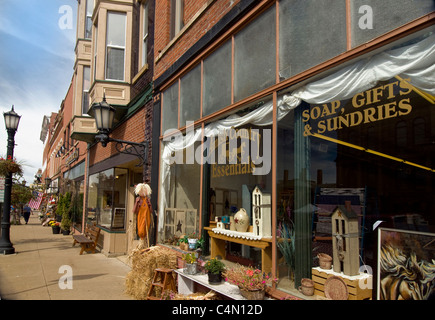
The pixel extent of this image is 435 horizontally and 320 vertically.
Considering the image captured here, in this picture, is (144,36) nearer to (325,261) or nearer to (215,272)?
(215,272)

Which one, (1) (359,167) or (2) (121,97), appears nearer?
(1) (359,167)

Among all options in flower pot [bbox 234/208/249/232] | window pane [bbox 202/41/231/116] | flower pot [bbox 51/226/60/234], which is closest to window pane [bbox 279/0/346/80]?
window pane [bbox 202/41/231/116]

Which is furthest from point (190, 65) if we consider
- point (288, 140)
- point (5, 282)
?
point (5, 282)

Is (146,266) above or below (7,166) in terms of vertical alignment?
below

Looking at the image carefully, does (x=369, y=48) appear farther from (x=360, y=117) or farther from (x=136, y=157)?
(x=136, y=157)

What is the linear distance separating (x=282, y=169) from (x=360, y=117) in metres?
1.17

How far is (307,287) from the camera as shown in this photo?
140 inches

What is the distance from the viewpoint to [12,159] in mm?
11297

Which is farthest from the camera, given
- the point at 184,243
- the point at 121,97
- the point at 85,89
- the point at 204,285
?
the point at 85,89

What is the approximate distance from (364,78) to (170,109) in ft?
15.8

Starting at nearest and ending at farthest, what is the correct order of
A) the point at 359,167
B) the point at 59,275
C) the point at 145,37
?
the point at 359,167
the point at 59,275
the point at 145,37

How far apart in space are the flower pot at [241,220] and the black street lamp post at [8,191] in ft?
29.3

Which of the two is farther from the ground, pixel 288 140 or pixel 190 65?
pixel 190 65

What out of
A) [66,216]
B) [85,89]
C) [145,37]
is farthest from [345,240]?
[66,216]
